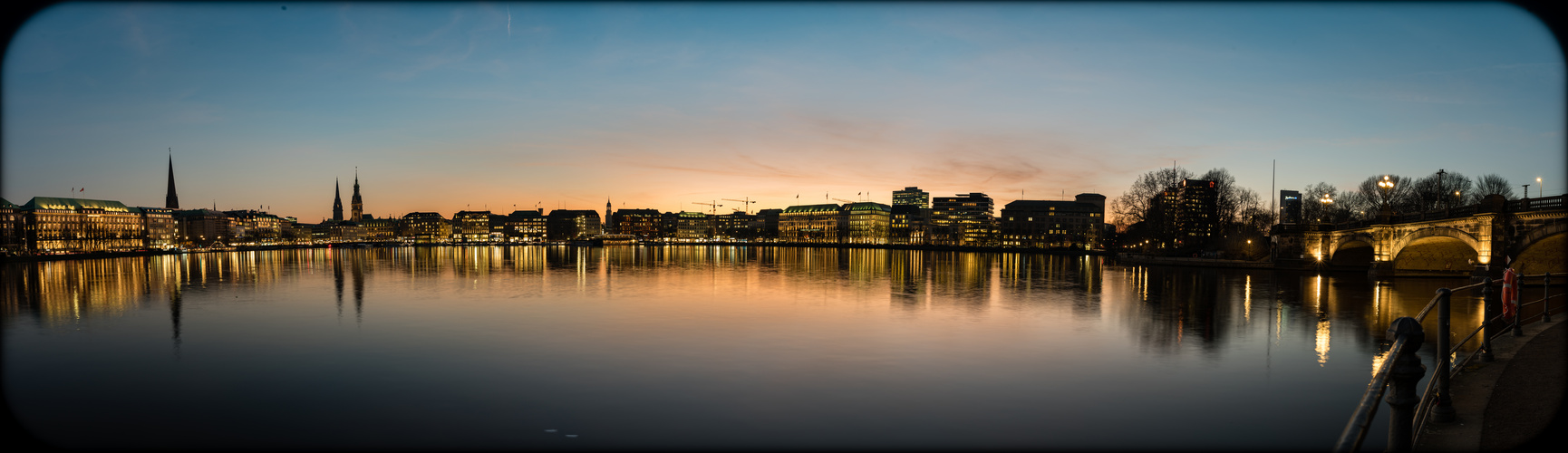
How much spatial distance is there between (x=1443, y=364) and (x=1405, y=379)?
393 centimetres

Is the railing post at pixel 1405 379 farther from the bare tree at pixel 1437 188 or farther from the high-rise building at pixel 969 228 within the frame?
the high-rise building at pixel 969 228

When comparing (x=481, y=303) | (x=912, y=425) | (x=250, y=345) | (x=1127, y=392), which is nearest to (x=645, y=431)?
(x=912, y=425)

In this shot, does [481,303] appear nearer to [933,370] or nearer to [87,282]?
[933,370]

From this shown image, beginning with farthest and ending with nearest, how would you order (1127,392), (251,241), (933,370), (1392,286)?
(251,241) < (1392,286) < (933,370) < (1127,392)

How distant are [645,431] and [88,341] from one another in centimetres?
1671

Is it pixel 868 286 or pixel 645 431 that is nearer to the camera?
pixel 645 431

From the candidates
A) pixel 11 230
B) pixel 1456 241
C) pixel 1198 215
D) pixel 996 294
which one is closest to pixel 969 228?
pixel 1198 215

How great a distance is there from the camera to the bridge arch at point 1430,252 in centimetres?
3715

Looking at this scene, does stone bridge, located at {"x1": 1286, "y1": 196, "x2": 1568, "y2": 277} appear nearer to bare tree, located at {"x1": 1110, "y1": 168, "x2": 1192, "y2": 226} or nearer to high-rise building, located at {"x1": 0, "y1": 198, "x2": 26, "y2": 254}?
bare tree, located at {"x1": 1110, "y1": 168, "x2": 1192, "y2": 226}

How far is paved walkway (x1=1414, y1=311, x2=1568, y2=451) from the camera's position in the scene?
6.72 m

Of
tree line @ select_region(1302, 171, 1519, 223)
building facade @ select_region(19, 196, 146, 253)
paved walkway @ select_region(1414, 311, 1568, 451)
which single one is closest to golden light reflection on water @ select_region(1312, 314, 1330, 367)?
paved walkway @ select_region(1414, 311, 1568, 451)

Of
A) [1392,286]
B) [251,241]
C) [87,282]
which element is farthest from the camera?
[251,241]

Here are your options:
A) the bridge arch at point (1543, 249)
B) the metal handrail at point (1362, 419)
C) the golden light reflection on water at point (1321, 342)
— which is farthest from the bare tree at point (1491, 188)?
the metal handrail at point (1362, 419)

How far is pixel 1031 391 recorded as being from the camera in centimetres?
1266
